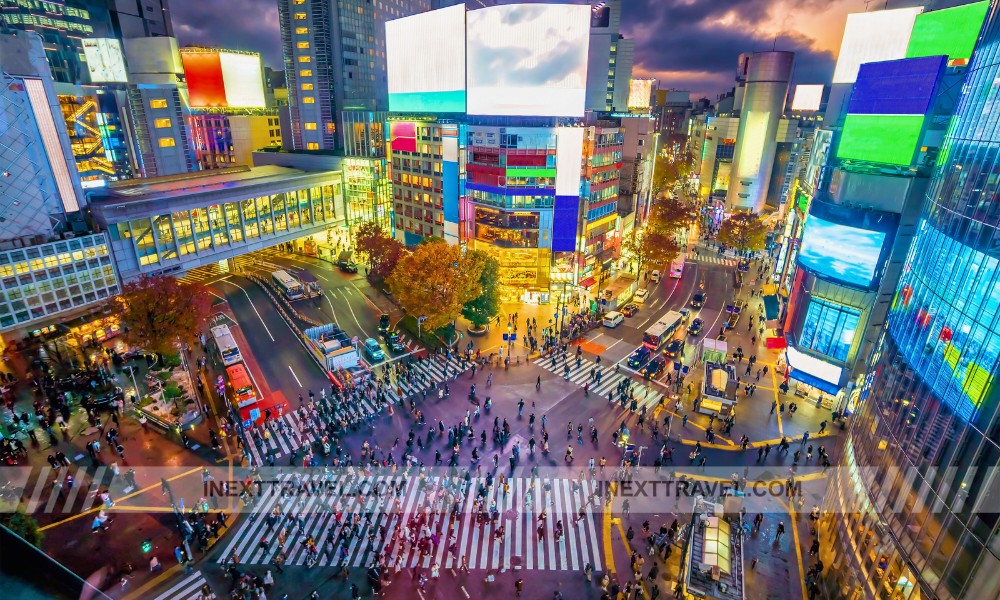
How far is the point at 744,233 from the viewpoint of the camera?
71812 millimetres

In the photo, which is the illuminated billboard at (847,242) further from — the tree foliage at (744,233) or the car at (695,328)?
the tree foliage at (744,233)

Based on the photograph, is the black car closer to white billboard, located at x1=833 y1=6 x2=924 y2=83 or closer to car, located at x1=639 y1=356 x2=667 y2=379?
car, located at x1=639 y1=356 x2=667 y2=379

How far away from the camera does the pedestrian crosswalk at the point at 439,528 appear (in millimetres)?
24156

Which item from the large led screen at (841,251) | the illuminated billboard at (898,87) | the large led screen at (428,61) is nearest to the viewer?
the illuminated billboard at (898,87)

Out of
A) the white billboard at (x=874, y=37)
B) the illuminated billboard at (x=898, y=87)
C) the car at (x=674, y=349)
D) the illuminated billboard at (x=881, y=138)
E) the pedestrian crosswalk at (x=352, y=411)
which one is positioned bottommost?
the pedestrian crosswalk at (x=352, y=411)

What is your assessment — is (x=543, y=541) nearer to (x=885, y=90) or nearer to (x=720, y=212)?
(x=885, y=90)

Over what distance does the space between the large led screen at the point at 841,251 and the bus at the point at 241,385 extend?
43803 millimetres

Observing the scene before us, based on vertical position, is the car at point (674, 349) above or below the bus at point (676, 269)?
below

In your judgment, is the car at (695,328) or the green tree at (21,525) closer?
the green tree at (21,525)

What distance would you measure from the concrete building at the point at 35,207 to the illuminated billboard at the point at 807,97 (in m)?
124

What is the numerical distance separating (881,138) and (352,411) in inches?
1727

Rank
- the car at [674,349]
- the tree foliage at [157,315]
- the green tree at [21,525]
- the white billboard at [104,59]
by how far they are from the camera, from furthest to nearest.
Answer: the white billboard at [104,59] → the car at [674,349] → the tree foliage at [157,315] → the green tree at [21,525]

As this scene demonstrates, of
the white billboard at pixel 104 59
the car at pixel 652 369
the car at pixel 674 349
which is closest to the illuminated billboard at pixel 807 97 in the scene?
the car at pixel 674 349

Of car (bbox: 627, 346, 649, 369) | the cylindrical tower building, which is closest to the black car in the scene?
car (bbox: 627, 346, 649, 369)
